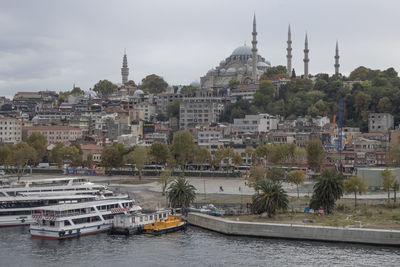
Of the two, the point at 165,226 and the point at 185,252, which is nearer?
the point at 185,252

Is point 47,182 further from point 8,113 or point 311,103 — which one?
point 8,113

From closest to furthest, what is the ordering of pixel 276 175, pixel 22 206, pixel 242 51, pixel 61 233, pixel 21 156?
pixel 61 233 < pixel 22 206 < pixel 276 175 < pixel 21 156 < pixel 242 51

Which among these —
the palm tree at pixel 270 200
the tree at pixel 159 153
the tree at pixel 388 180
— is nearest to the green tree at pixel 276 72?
the tree at pixel 159 153

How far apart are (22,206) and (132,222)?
990cm

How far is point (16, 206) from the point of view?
1880 inches

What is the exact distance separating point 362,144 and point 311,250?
175ft

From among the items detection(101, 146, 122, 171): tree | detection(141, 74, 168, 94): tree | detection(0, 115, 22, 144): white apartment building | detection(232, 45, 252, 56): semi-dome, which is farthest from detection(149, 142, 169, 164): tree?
detection(141, 74, 168, 94): tree

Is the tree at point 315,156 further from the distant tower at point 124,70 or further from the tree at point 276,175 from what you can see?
the distant tower at point 124,70

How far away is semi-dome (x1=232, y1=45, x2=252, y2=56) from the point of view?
159 meters

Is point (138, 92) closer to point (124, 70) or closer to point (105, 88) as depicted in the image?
point (105, 88)

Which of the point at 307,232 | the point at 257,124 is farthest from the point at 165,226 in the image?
the point at 257,124

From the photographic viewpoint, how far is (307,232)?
3969 centimetres

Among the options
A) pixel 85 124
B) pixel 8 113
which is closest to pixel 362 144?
pixel 85 124

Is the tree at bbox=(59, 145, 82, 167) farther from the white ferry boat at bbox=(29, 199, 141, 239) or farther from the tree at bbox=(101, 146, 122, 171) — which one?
the white ferry boat at bbox=(29, 199, 141, 239)
